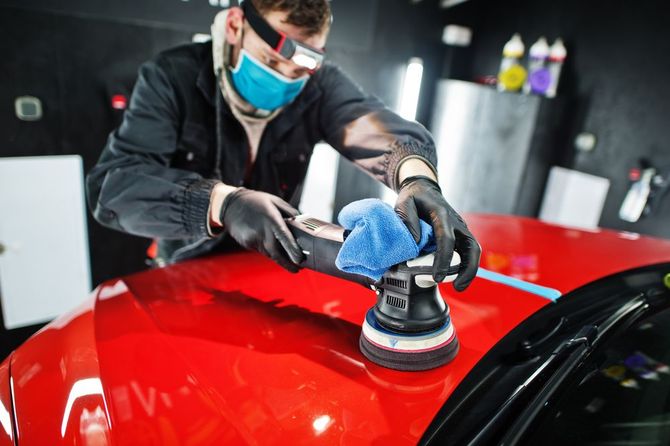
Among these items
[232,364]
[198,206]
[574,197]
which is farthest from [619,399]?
[574,197]

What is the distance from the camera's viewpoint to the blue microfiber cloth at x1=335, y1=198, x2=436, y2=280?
31.2 inches

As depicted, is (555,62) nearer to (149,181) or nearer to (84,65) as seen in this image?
(84,65)

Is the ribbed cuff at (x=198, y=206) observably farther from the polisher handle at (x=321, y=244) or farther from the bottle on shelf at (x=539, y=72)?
the bottle on shelf at (x=539, y=72)

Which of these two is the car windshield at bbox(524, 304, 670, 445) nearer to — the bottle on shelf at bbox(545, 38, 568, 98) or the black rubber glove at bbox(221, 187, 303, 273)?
the black rubber glove at bbox(221, 187, 303, 273)

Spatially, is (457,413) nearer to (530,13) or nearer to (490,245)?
(490,245)

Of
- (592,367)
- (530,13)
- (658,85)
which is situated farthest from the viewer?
(530,13)

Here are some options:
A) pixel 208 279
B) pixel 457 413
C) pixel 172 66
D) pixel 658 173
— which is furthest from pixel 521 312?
pixel 658 173

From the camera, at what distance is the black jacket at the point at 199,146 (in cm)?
121

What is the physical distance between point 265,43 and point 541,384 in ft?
3.75

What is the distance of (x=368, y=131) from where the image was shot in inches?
60.7

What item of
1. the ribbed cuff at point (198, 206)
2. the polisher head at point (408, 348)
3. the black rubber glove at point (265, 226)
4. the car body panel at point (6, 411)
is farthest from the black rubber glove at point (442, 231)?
the car body panel at point (6, 411)

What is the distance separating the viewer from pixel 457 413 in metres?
0.75

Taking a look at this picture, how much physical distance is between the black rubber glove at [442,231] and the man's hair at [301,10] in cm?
63

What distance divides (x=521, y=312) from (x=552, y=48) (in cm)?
321
